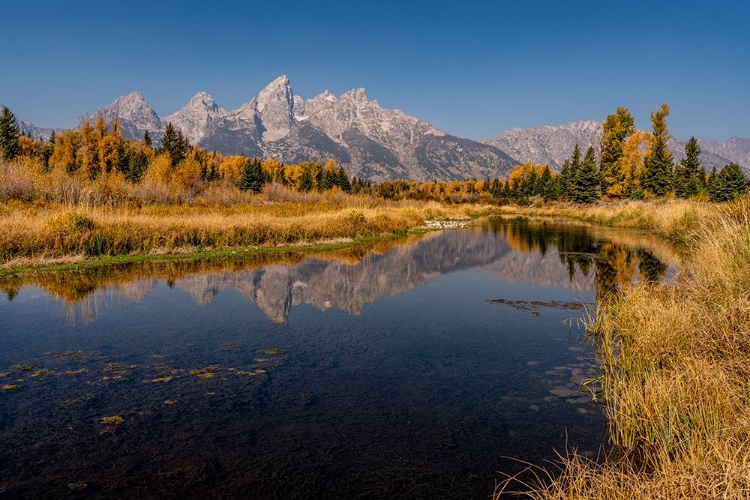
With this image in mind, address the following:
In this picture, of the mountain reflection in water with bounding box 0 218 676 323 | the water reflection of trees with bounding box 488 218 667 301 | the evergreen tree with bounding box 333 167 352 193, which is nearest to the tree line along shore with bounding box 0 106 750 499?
the water reflection of trees with bounding box 488 218 667 301

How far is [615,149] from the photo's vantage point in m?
70.9

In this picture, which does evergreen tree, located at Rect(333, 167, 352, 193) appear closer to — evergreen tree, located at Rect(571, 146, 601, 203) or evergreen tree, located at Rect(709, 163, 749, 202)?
evergreen tree, located at Rect(571, 146, 601, 203)

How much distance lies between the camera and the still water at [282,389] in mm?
5402

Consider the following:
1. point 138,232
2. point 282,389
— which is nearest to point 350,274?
point 138,232

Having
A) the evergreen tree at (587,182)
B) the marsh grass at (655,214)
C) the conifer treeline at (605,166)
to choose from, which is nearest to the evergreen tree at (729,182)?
the conifer treeline at (605,166)

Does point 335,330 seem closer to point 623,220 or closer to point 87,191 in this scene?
point 87,191

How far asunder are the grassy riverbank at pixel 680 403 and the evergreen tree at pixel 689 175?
69608 millimetres

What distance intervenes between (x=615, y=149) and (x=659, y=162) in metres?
6.74

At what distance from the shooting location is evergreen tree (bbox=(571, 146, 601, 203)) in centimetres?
6927

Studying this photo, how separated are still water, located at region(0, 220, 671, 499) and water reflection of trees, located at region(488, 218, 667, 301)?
181 cm

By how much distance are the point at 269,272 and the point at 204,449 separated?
45.9ft

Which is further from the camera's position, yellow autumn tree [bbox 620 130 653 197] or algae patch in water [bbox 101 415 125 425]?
yellow autumn tree [bbox 620 130 653 197]

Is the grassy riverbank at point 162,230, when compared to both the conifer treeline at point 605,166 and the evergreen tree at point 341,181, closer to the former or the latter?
the conifer treeline at point 605,166

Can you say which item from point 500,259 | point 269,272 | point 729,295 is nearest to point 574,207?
point 500,259
